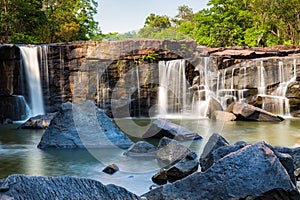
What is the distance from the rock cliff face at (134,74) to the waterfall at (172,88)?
0.27m

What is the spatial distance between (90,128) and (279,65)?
458 inches

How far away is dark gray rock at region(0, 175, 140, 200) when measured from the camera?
9.73 feet

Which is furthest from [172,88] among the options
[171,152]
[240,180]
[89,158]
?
[240,180]

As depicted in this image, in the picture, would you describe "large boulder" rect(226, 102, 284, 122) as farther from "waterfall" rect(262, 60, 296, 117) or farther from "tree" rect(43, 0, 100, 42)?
"tree" rect(43, 0, 100, 42)

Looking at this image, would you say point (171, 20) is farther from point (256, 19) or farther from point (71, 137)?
point (71, 137)

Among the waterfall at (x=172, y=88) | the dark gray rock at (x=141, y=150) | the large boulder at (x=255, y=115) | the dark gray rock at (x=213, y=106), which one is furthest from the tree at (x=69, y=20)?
the dark gray rock at (x=141, y=150)

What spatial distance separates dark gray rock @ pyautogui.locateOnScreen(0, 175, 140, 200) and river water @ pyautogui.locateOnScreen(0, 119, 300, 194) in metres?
1.93

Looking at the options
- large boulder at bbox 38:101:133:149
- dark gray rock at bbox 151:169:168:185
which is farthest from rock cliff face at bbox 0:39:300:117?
dark gray rock at bbox 151:169:168:185

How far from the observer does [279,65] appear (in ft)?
56.6

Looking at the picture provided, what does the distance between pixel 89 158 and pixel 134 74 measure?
10.4 meters

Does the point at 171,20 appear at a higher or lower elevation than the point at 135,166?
higher

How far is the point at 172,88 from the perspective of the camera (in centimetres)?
1753

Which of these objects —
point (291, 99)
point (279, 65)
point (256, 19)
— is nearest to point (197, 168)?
point (291, 99)

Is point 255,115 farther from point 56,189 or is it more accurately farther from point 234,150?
point 56,189
